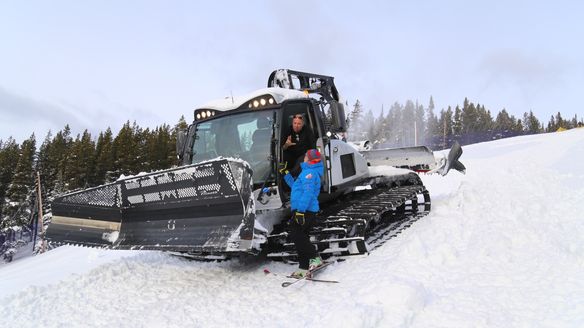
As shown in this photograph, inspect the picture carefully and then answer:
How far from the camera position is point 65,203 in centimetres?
588

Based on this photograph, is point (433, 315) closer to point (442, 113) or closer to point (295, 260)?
point (295, 260)

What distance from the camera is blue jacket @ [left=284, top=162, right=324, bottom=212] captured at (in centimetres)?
501

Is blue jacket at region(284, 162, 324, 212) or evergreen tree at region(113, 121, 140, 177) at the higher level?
evergreen tree at region(113, 121, 140, 177)

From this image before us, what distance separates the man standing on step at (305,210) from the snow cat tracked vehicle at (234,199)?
0.24 metres

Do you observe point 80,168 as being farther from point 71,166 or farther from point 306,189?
point 306,189

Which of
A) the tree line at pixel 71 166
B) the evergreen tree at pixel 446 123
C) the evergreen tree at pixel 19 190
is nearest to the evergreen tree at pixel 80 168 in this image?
the tree line at pixel 71 166

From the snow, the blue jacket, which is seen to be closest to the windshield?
the blue jacket

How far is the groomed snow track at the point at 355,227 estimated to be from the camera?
5.11m

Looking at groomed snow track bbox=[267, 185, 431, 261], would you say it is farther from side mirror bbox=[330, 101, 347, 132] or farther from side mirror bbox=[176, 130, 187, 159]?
side mirror bbox=[176, 130, 187, 159]

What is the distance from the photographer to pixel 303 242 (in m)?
4.94

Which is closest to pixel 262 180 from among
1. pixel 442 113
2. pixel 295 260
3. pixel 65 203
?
pixel 295 260

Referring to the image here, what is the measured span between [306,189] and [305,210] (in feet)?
0.83

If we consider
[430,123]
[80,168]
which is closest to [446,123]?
[430,123]

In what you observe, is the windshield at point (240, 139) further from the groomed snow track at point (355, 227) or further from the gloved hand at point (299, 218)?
the groomed snow track at point (355, 227)
